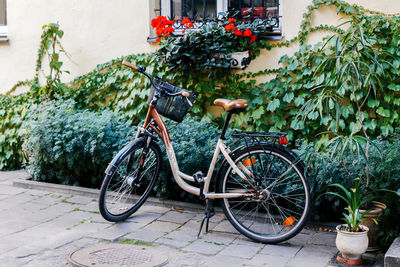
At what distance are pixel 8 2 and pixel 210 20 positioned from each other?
347 centimetres

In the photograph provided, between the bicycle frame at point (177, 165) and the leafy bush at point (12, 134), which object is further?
the leafy bush at point (12, 134)

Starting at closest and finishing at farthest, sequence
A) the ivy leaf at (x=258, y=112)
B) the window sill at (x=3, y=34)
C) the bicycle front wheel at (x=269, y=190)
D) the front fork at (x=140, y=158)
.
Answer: the bicycle front wheel at (x=269, y=190), the front fork at (x=140, y=158), the ivy leaf at (x=258, y=112), the window sill at (x=3, y=34)

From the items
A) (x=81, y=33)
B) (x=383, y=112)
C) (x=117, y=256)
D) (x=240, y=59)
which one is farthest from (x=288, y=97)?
(x=81, y=33)

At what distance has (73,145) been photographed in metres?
6.16

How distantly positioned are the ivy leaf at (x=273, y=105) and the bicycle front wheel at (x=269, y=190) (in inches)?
54.5

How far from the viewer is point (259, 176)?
15.4ft

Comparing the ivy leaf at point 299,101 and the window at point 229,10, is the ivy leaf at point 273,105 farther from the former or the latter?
the window at point 229,10

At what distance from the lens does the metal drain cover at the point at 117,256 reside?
4.01 m

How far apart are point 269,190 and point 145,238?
Answer: 1178mm

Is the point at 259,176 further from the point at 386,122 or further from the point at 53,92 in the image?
the point at 53,92

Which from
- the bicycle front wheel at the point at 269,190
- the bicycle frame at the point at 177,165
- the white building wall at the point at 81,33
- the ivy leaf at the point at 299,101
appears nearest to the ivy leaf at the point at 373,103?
the ivy leaf at the point at 299,101

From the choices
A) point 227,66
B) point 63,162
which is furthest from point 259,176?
point 63,162

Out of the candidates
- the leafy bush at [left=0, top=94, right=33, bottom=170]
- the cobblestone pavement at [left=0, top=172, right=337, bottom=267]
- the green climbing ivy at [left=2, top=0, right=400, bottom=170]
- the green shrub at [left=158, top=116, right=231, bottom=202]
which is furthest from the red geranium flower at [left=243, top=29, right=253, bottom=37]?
the leafy bush at [left=0, top=94, right=33, bottom=170]

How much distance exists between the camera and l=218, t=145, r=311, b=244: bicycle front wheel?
14.8 ft
